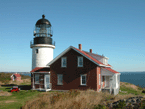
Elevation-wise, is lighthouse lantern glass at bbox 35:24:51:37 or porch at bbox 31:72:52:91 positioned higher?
lighthouse lantern glass at bbox 35:24:51:37

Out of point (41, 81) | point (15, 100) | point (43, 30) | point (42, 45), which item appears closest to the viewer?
point (15, 100)

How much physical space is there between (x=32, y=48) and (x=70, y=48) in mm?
8855

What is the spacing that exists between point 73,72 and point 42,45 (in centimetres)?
818

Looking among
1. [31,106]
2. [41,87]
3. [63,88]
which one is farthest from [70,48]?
[31,106]

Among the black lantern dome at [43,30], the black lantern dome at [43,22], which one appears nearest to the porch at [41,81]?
the black lantern dome at [43,30]

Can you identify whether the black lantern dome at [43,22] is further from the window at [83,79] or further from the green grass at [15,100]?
the green grass at [15,100]

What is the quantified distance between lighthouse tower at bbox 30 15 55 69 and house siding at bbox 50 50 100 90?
4585mm

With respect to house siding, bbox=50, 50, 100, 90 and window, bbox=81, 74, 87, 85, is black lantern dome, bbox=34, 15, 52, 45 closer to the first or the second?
house siding, bbox=50, 50, 100, 90

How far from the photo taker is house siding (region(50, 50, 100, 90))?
22047 millimetres

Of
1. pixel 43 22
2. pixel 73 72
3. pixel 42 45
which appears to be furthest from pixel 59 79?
pixel 43 22

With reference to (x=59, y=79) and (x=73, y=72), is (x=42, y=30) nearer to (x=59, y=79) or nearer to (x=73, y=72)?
(x=59, y=79)

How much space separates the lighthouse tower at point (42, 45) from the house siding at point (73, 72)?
4585 millimetres

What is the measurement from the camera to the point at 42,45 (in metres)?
27.9

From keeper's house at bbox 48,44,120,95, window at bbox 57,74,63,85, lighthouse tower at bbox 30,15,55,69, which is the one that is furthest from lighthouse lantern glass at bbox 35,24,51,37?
window at bbox 57,74,63,85
